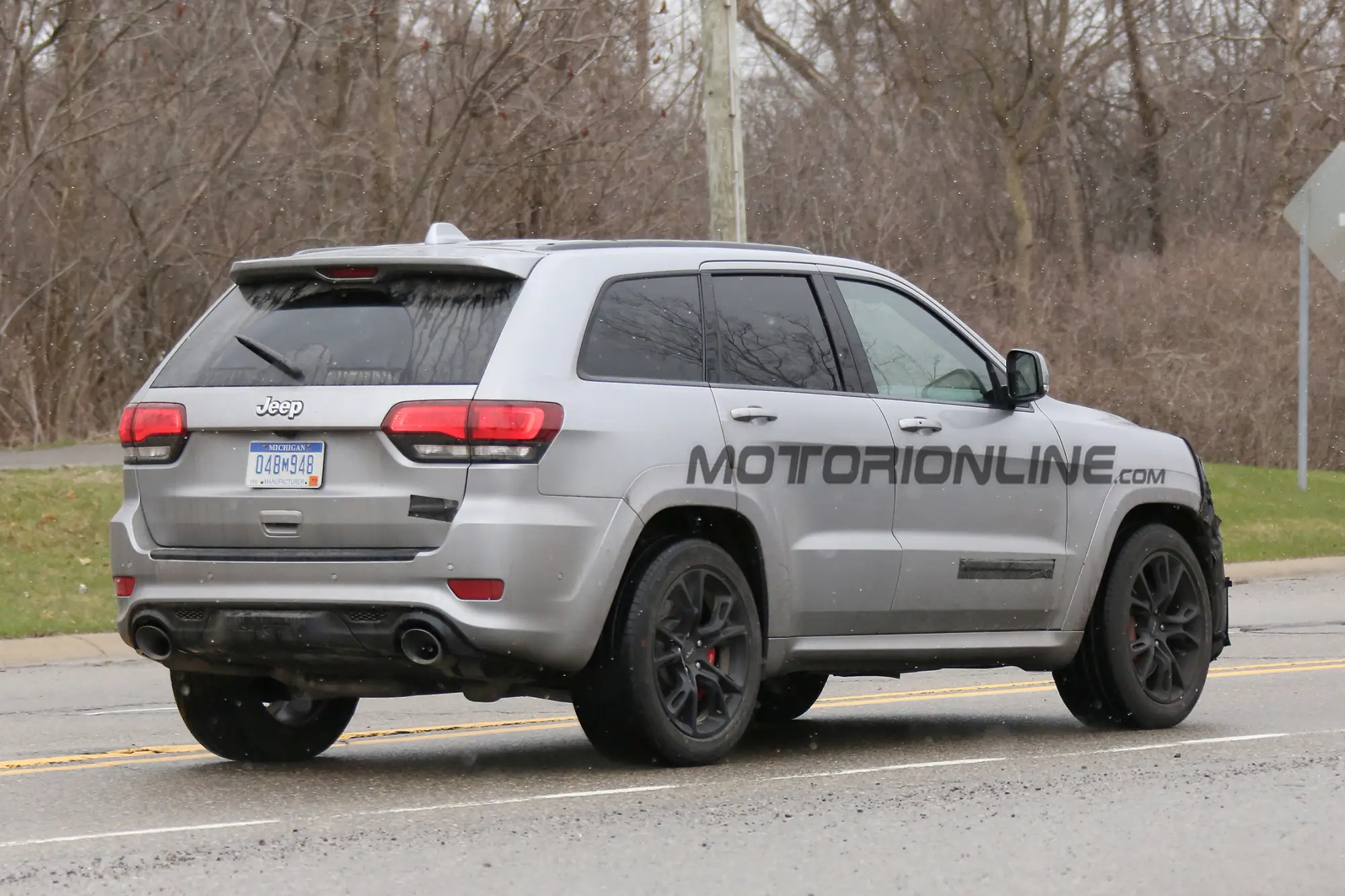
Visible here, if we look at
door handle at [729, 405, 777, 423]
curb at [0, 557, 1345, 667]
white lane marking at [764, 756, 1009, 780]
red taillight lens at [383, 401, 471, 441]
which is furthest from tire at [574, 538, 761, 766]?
curb at [0, 557, 1345, 667]

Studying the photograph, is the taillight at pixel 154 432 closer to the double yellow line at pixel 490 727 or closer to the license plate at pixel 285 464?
the license plate at pixel 285 464

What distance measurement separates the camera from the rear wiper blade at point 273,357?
7496mm

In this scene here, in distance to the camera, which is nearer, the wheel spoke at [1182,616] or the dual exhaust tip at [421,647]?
the dual exhaust tip at [421,647]

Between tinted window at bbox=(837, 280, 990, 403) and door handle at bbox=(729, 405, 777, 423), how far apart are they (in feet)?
2.38

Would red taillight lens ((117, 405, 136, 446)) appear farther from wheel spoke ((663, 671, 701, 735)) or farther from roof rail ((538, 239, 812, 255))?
wheel spoke ((663, 671, 701, 735))

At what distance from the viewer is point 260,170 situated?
23.6 metres

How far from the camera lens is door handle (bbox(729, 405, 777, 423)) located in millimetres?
7898

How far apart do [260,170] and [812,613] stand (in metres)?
16.6

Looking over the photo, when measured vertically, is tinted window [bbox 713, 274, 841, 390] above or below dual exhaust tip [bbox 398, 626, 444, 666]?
above

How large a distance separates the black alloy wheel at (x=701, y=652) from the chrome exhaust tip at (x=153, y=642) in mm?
1705

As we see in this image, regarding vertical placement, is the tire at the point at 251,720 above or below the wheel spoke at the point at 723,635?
below

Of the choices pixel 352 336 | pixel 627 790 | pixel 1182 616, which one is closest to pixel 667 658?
pixel 627 790

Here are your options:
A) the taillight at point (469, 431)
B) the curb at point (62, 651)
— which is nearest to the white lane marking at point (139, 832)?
the taillight at point (469, 431)

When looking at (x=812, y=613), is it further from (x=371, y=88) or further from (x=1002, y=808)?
(x=371, y=88)
